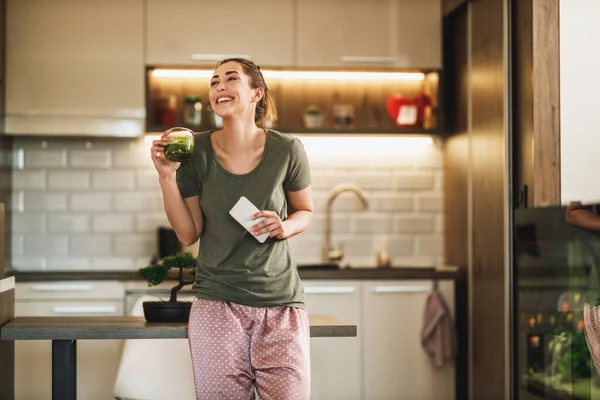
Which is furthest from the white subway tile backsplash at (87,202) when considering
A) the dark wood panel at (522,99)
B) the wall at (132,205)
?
the dark wood panel at (522,99)

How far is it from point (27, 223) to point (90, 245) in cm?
37

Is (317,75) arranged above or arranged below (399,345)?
above

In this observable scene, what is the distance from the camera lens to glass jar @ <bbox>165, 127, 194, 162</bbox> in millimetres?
2520

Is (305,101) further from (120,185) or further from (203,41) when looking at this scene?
(120,185)

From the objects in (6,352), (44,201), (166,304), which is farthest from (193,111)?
(166,304)

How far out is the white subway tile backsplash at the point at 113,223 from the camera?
5500mm

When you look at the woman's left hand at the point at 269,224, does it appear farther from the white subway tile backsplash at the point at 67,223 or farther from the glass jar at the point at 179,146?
the white subway tile backsplash at the point at 67,223

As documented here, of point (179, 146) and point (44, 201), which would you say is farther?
point (44, 201)

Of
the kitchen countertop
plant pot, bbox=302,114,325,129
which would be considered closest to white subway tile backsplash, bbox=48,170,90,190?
the kitchen countertop

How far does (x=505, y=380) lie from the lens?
4.37 meters

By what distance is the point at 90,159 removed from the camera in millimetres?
5492

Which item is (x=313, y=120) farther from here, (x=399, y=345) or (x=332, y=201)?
(x=399, y=345)

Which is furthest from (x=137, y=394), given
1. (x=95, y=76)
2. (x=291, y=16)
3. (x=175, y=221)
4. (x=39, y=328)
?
(x=291, y=16)

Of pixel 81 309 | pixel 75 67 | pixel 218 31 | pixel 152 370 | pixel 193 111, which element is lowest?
pixel 152 370
